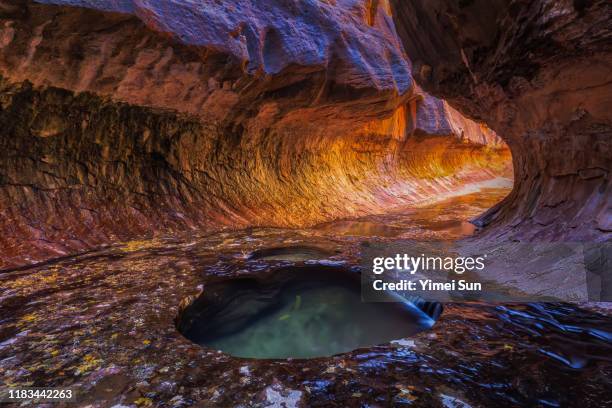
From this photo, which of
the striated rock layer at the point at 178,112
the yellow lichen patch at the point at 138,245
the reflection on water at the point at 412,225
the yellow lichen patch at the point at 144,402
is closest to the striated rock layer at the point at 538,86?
the reflection on water at the point at 412,225

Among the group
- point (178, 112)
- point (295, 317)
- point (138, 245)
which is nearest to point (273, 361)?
point (295, 317)

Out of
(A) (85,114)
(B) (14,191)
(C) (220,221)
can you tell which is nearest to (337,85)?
(C) (220,221)

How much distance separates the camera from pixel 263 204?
26.7ft

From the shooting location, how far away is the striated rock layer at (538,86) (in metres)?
3.81

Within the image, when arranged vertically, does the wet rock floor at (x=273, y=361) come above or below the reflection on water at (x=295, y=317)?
above

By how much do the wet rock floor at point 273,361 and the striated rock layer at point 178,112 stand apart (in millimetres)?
2030

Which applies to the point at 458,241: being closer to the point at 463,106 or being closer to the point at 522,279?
the point at 522,279

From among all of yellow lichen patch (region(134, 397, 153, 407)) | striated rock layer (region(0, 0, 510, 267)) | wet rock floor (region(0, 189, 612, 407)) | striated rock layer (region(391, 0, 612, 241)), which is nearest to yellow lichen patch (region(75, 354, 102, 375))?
wet rock floor (region(0, 189, 612, 407))

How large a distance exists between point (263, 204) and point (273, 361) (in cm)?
591

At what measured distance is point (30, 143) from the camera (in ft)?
16.7

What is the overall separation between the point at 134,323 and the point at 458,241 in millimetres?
5168

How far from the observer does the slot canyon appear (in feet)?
7.21

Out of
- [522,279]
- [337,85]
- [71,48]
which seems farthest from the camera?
[337,85]

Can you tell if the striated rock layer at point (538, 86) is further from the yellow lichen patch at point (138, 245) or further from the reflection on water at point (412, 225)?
the yellow lichen patch at point (138, 245)
